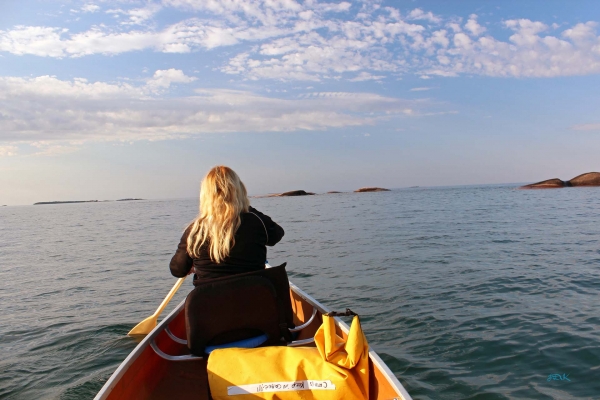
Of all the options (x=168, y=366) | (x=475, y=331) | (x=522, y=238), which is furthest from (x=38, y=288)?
(x=522, y=238)

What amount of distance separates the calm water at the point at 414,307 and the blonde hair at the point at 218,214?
3.10 m

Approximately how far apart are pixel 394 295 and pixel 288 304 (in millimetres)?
5853

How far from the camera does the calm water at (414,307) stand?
18.9 feet

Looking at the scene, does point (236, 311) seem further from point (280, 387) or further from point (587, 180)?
point (587, 180)

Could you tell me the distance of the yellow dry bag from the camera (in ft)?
10.5

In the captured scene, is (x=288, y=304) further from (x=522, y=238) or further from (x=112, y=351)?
(x=522, y=238)

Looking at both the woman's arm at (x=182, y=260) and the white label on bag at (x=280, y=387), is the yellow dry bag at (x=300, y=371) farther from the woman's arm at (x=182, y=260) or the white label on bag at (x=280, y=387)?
the woman's arm at (x=182, y=260)

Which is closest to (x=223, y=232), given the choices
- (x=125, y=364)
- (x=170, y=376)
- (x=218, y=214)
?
(x=218, y=214)

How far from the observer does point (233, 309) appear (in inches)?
151

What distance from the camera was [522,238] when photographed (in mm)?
16484

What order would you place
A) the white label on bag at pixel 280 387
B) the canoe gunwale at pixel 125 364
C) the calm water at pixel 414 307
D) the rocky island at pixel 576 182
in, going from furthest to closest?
the rocky island at pixel 576 182
the calm water at pixel 414 307
the canoe gunwale at pixel 125 364
the white label on bag at pixel 280 387

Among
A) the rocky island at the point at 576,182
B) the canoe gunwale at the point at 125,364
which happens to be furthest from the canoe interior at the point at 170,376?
the rocky island at the point at 576,182

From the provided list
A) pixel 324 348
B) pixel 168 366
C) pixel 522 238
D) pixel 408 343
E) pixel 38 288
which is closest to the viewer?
pixel 324 348

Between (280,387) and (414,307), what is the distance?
5.85m
